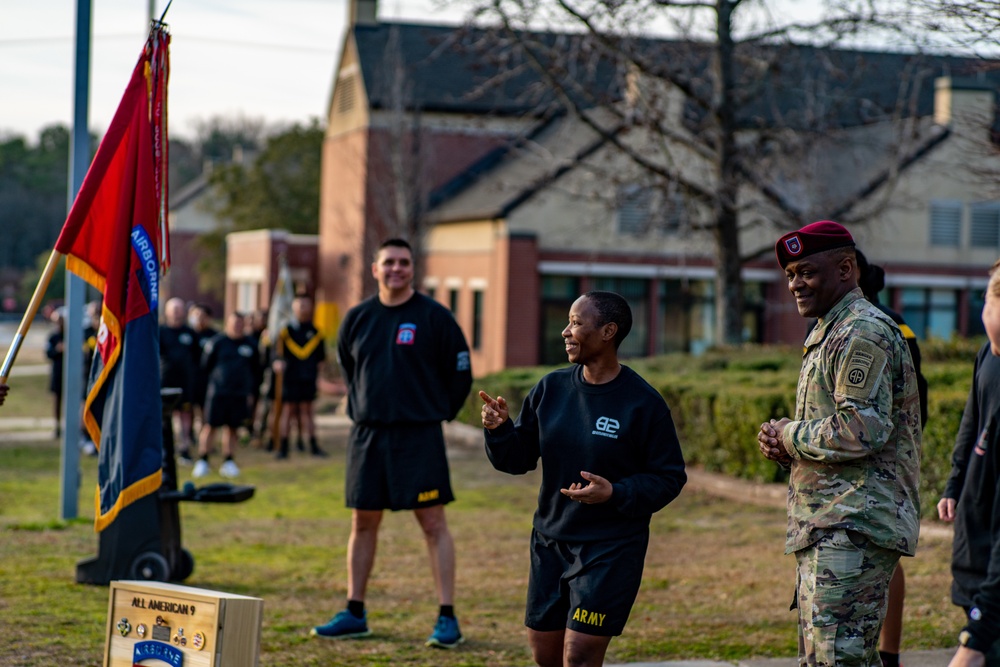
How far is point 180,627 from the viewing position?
5090 mm

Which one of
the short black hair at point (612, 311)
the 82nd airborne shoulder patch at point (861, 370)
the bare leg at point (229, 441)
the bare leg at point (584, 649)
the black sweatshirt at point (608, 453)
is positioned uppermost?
the short black hair at point (612, 311)

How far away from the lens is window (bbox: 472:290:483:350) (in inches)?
1328

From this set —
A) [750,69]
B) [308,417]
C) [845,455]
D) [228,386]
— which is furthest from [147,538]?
[750,69]

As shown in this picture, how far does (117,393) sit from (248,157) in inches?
2317

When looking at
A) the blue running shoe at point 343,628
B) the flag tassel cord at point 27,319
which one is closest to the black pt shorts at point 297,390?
the blue running shoe at point 343,628

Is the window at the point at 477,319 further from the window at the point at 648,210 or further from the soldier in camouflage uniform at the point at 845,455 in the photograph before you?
the soldier in camouflage uniform at the point at 845,455

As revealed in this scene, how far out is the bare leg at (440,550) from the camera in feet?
23.5

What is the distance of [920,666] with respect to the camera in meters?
6.51

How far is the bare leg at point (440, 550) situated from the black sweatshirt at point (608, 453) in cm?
223

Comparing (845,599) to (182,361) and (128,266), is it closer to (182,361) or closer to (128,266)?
(128,266)

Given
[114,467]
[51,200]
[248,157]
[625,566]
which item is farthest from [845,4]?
[51,200]

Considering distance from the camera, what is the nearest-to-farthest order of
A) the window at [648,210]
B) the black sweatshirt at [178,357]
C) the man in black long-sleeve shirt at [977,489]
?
the man in black long-sleeve shirt at [977,489] < the black sweatshirt at [178,357] < the window at [648,210]

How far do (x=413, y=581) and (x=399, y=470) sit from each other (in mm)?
2131

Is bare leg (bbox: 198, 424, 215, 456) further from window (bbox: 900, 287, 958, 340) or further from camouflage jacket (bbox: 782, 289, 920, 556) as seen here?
window (bbox: 900, 287, 958, 340)
